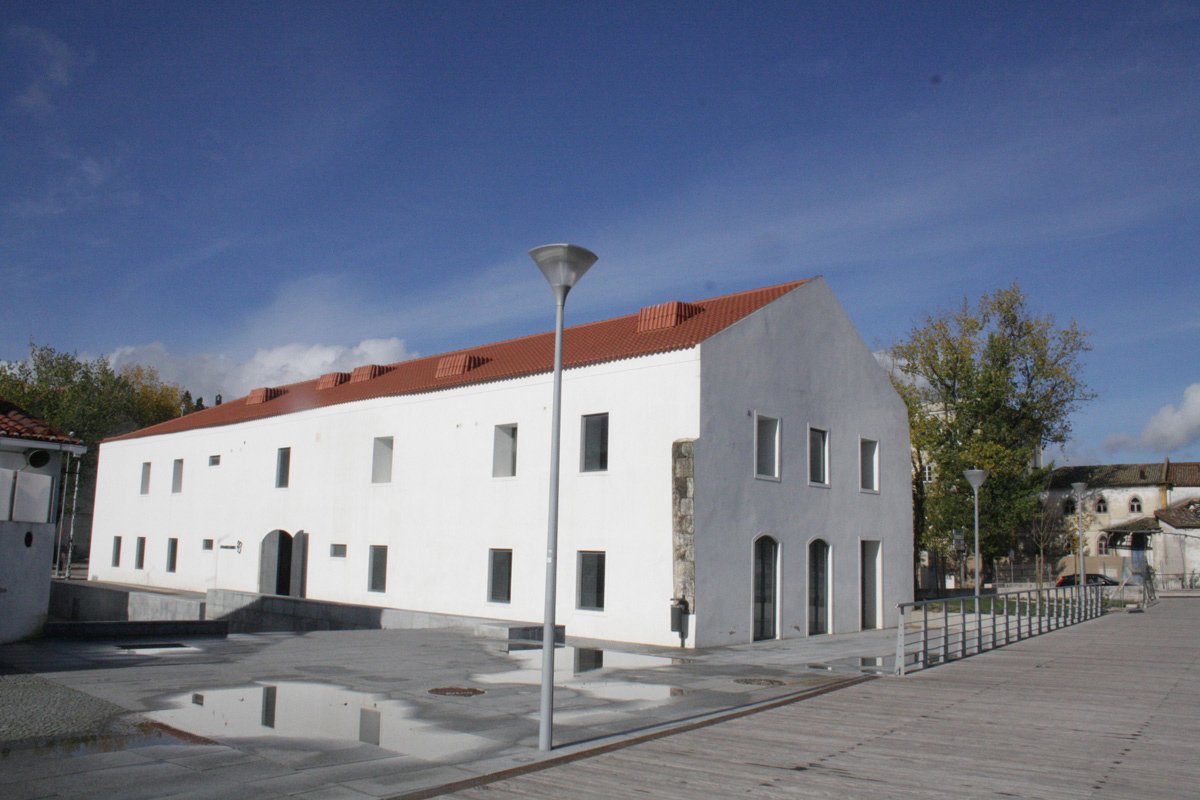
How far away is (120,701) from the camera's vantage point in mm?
10477

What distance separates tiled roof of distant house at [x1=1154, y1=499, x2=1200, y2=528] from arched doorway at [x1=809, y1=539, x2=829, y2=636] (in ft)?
151

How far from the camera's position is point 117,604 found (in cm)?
3103

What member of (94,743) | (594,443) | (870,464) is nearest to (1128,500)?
(870,464)

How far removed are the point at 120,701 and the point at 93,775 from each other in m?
3.63

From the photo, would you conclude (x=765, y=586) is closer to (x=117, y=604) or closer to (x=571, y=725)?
(x=571, y=725)

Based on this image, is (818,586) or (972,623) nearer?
(972,623)

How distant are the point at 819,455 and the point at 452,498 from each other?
1021cm

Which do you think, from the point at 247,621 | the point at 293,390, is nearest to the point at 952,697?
the point at 247,621

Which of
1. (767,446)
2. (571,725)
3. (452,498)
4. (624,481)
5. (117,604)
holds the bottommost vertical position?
(117,604)

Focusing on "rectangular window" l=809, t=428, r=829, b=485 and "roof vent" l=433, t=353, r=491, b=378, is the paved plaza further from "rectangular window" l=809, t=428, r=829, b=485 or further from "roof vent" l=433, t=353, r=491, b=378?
"roof vent" l=433, t=353, r=491, b=378

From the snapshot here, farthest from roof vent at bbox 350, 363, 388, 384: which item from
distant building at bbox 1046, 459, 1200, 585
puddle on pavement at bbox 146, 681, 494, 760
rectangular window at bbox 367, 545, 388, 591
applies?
distant building at bbox 1046, 459, 1200, 585

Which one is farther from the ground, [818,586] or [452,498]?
[452,498]

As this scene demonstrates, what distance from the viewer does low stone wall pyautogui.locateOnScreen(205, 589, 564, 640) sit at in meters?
19.7

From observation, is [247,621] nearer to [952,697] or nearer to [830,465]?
[830,465]
